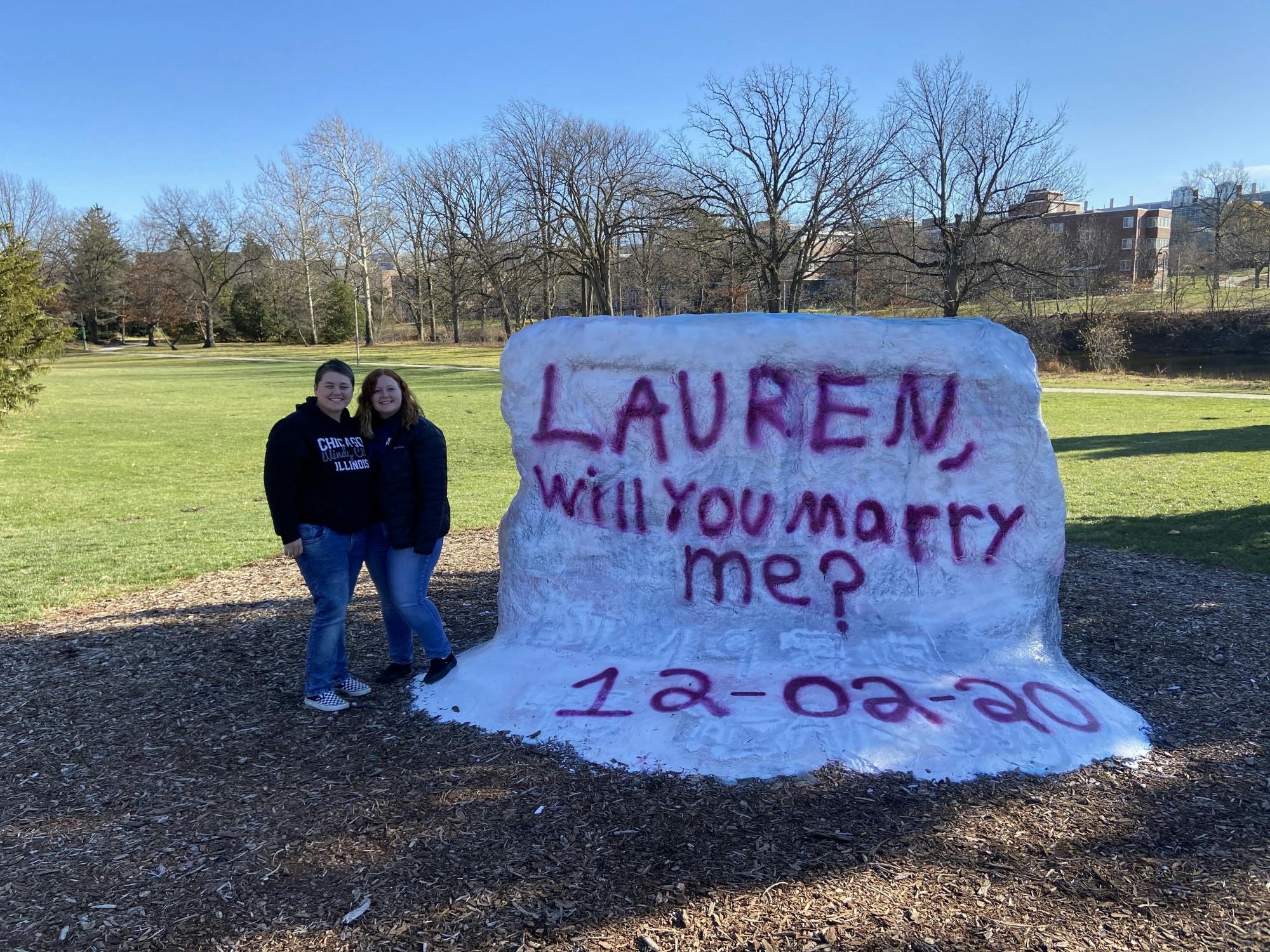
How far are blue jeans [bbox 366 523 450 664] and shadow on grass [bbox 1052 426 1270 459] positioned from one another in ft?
39.3

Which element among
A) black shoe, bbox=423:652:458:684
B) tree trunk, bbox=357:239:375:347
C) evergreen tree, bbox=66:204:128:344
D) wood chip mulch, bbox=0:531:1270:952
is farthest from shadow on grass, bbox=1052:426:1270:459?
evergreen tree, bbox=66:204:128:344

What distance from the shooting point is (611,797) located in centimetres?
334

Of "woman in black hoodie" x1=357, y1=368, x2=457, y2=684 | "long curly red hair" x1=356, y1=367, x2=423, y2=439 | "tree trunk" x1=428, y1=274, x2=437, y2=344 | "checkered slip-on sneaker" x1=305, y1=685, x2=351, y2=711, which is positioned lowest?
"checkered slip-on sneaker" x1=305, y1=685, x2=351, y2=711

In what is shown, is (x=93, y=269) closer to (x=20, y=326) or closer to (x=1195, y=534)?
(x=20, y=326)

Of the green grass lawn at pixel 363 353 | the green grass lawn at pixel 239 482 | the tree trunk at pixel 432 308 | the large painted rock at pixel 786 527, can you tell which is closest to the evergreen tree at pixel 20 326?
the green grass lawn at pixel 239 482

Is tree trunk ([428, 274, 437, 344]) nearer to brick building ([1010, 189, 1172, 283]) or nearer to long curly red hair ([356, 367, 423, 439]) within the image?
brick building ([1010, 189, 1172, 283])

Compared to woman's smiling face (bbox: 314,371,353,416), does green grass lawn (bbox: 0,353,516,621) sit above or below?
below

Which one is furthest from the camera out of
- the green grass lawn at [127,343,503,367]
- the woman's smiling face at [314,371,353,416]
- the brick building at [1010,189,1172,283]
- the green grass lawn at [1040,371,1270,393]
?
the green grass lawn at [127,343,503,367]

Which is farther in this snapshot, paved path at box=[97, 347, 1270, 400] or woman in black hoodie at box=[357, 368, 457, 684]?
paved path at box=[97, 347, 1270, 400]

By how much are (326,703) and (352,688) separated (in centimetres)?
18

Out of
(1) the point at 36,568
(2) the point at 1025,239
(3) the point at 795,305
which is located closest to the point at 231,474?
(1) the point at 36,568

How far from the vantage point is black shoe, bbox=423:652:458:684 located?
4445 millimetres

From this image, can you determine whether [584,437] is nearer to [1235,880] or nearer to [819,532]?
[819,532]

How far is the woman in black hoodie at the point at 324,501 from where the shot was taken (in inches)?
155
